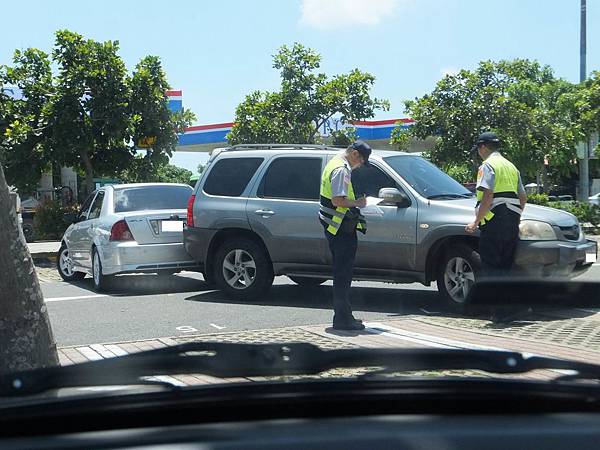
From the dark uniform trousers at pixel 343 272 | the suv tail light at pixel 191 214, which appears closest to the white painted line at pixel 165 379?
the dark uniform trousers at pixel 343 272

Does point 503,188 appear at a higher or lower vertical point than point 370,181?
lower

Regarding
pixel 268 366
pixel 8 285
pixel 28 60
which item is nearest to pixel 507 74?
pixel 28 60

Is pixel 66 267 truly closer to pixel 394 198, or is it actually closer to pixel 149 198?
pixel 149 198

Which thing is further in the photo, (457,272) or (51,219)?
(51,219)

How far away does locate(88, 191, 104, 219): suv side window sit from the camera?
11.2 metres

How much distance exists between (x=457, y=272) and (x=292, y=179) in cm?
232

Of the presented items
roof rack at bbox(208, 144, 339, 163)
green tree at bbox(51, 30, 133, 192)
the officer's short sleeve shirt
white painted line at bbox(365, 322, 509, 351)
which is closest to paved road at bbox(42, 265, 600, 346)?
white painted line at bbox(365, 322, 509, 351)

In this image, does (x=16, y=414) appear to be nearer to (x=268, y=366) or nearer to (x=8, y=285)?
(x=268, y=366)

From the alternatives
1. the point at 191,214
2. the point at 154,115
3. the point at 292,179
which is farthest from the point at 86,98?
the point at 292,179

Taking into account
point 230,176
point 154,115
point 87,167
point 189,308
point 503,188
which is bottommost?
point 189,308

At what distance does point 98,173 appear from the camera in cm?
1748

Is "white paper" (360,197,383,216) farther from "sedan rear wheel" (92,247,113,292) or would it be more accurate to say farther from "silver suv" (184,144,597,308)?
"sedan rear wheel" (92,247,113,292)

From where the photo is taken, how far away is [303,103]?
24.2 metres

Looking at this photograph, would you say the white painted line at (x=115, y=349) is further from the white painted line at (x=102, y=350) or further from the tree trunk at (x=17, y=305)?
the tree trunk at (x=17, y=305)
